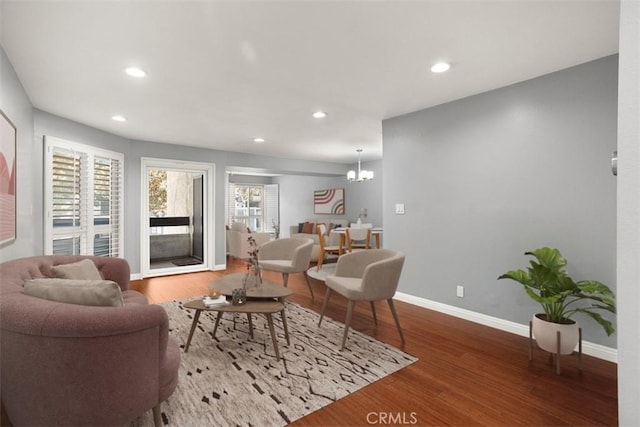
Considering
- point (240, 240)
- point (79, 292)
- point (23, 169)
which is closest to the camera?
point (79, 292)

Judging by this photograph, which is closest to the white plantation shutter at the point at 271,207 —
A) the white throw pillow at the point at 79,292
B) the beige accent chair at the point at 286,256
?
the beige accent chair at the point at 286,256

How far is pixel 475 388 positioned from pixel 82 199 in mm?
4954

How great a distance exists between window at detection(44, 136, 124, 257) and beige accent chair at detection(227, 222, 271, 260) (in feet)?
9.05

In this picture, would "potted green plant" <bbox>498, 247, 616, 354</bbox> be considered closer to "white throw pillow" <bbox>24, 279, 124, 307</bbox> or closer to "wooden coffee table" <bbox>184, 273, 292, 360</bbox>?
"wooden coffee table" <bbox>184, 273, 292, 360</bbox>

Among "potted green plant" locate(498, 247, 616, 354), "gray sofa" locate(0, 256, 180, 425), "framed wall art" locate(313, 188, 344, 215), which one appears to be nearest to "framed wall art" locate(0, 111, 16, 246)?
"gray sofa" locate(0, 256, 180, 425)

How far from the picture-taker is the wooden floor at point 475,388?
183 cm

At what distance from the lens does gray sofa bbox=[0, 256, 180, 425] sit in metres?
1.28

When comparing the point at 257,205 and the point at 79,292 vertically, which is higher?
the point at 257,205

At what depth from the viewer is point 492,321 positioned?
10.6ft

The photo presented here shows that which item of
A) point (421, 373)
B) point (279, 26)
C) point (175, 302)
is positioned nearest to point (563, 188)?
point (421, 373)

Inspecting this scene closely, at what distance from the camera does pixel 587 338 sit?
265 cm

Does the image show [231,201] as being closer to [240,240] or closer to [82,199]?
[240,240]

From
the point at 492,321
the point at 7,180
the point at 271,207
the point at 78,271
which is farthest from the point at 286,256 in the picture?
the point at 271,207

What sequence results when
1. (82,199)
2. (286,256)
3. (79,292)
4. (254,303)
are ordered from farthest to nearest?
(286,256)
(82,199)
(254,303)
(79,292)
